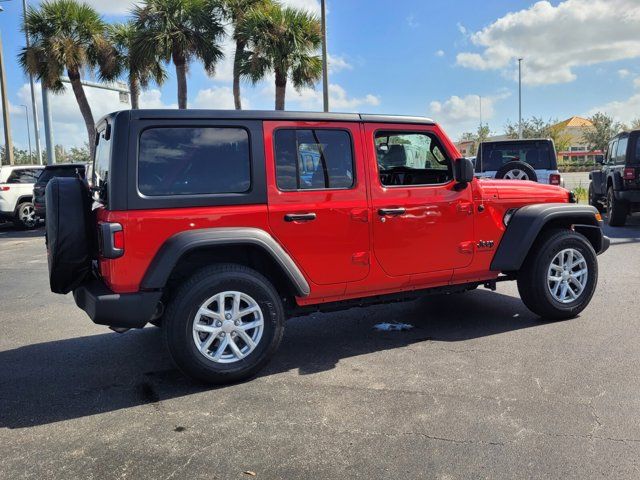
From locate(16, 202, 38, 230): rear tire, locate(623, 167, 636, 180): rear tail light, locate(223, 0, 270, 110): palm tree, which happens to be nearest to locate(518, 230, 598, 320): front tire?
locate(623, 167, 636, 180): rear tail light

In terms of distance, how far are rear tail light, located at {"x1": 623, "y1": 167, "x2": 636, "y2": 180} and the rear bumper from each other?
34.7ft

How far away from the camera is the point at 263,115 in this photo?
3.99 meters

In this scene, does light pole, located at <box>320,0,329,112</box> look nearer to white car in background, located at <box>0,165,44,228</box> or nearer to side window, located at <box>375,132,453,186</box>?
white car in background, located at <box>0,165,44,228</box>

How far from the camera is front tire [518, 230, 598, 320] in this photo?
5055 millimetres

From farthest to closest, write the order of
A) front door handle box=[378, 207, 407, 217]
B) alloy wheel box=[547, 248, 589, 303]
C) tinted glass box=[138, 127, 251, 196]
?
alloy wheel box=[547, 248, 589, 303] → front door handle box=[378, 207, 407, 217] → tinted glass box=[138, 127, 251, 196]

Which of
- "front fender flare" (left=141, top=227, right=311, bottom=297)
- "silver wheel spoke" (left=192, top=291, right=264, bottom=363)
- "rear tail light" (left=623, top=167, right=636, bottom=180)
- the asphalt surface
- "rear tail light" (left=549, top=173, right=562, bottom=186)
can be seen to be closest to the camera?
the asphalt surface

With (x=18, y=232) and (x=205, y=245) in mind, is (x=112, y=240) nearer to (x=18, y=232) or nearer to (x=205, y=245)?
(x=205, y=245)

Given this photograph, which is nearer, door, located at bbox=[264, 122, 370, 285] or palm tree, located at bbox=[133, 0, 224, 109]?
door, located at bbox=[264, 122, 370, 285]

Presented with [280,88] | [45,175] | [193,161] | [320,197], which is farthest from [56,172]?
[320,197]

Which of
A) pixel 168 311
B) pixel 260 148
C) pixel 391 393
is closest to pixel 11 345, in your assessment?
pixel 168 311

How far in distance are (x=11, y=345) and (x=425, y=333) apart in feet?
12.2

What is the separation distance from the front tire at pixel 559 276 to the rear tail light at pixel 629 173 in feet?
22.7

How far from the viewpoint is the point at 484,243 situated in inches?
191

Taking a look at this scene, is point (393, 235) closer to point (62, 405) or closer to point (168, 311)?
point (168, 311)
